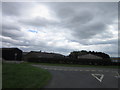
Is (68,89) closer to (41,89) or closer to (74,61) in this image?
(41,89)

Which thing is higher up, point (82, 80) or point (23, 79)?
point (23, 79)

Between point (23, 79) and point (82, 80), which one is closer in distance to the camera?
point (23, 79)

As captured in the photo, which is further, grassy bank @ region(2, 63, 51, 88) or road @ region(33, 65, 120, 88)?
road @ region(33, 65, 120, 88)

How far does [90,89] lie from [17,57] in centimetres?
5899

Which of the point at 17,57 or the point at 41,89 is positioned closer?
the point at 41,89

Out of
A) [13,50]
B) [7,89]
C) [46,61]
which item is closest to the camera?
[7,89]

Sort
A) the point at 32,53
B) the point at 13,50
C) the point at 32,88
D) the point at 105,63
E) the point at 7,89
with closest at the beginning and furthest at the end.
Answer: the point at 7,89
the point at 32,88
the point at 105,63
the point at 13,50
the point at 32,53

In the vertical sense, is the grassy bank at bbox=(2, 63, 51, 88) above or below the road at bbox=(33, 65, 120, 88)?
above

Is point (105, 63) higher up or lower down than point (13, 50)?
lower down

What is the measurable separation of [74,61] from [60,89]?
35736 mm

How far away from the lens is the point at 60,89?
22.9ft

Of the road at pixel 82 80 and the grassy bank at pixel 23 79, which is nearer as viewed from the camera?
the grassy bank at pixel 23 79

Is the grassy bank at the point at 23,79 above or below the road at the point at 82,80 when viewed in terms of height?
above

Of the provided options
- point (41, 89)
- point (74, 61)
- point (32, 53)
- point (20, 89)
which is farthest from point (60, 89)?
point (32, 53)
